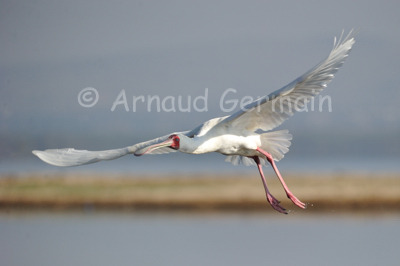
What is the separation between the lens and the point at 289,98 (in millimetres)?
10336

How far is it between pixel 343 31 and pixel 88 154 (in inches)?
128

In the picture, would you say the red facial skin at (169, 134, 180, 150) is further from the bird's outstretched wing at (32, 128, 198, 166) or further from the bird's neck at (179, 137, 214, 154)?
the bird's outstretched wing at (32, 128, 198, 166)

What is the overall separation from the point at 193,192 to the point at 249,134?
10.9 metres

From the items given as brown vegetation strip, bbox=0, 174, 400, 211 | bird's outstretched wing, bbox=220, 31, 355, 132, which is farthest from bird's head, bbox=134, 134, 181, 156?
brown vegetation strip, bbox=0, 174, 400, 211

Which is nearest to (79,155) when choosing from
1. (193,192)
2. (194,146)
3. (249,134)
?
(194,146)

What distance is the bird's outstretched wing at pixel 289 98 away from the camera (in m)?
9.68

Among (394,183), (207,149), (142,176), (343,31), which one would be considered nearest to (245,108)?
(207,149)

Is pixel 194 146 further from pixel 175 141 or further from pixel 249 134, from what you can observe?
pixel 249 134

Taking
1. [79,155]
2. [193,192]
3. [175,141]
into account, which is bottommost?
[193,192]

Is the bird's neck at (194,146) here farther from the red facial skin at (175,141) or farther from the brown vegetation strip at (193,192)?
the brown vegetation strip at (193,192)

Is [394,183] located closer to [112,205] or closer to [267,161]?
[112,205]

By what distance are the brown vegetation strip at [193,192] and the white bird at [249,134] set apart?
858 cm

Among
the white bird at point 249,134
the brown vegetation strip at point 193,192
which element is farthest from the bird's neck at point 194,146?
the brown vegetation strip at point 193,192

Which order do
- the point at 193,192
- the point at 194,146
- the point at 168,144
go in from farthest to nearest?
the point at 193,192 → the point at 194,146 → the point at 168,144
